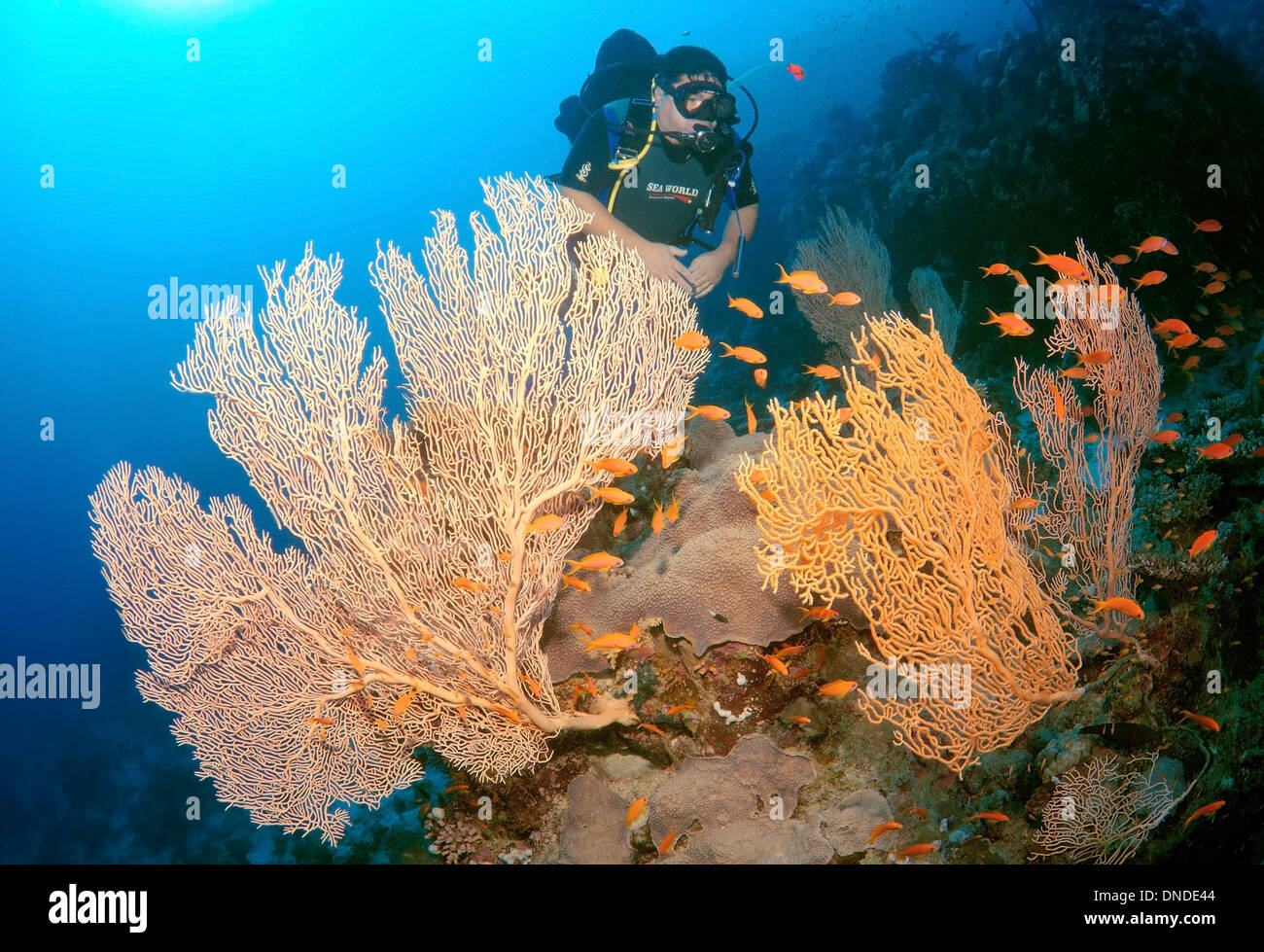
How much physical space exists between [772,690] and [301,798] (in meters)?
3.51

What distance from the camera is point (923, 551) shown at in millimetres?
3045

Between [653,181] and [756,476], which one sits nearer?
[756,476]

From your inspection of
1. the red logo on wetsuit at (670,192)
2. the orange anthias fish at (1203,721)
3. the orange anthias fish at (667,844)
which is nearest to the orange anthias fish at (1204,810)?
the orange anthias fish at (1203,721)

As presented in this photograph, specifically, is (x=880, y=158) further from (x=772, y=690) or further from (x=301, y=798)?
(x=301, y=798)

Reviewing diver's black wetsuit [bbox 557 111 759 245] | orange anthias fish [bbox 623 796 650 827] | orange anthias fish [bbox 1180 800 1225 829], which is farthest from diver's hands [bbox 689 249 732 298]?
orange anthias fish [bbox 1180 800 1225 829]

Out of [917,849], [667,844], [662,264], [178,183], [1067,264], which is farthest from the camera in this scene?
[178,183]

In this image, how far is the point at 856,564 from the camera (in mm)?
3471

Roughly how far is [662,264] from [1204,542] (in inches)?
185


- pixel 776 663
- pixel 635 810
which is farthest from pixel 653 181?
pixel 635 810

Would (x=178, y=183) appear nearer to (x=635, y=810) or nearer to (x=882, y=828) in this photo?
(x=635, y=810)

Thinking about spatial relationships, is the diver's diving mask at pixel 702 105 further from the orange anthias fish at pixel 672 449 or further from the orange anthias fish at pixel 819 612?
the orange anthias fish at pixel 819 612

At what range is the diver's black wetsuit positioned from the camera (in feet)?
18.6

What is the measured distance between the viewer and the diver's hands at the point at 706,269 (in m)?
5.83
